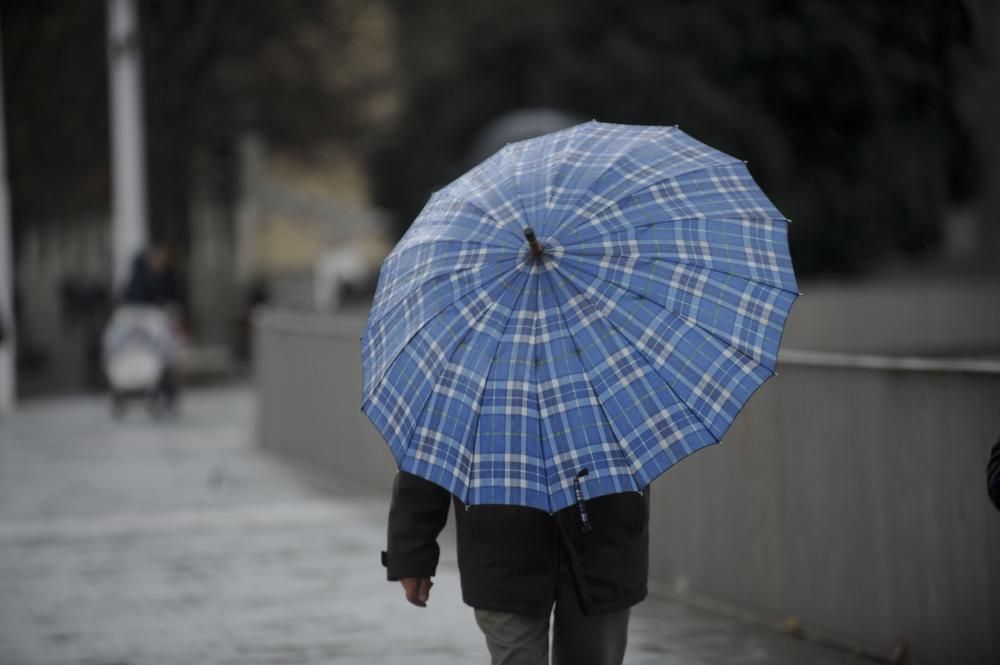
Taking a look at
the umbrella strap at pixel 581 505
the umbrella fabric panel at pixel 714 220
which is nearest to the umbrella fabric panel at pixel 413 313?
the umbrella fabric panel at pixel 714 220

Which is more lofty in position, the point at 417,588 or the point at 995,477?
the point at 995,477

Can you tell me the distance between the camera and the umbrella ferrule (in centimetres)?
447

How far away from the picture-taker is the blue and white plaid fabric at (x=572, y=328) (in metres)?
4.50

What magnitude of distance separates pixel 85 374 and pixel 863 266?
16.9 meters

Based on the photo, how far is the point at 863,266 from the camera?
3944 centimetres

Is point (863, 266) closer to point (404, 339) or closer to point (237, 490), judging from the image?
point (237, 490)

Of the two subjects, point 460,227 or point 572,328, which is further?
point 460,227

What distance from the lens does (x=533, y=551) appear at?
4.75 meters

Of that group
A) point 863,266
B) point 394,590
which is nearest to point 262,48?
point 863,266

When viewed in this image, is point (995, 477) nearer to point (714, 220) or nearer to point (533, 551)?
point (714, 220)

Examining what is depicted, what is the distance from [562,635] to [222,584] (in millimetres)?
4951

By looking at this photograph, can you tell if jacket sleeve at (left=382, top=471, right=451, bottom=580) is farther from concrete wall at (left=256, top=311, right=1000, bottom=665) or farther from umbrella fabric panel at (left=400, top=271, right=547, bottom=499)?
concrete wall at (left=256, top=311, right=1000, bottom=665)

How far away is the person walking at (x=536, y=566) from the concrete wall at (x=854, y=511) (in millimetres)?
2283

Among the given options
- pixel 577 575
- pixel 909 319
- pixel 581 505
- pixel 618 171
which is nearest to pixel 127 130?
pixel 909 319
